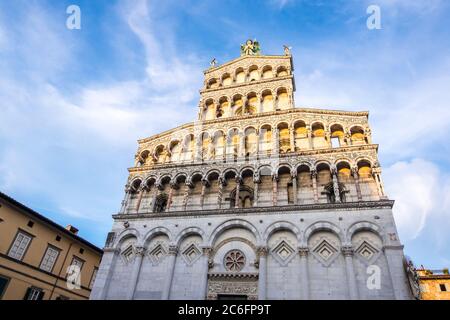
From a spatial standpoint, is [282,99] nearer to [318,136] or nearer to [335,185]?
[318,136]

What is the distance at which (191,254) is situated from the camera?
794 inches

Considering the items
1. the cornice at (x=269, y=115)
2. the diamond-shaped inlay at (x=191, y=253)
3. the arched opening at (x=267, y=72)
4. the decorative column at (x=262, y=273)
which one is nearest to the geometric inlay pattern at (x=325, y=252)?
the decorative column at (x=262, y=273)

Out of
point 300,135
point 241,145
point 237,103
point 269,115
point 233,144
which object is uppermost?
point 237,103

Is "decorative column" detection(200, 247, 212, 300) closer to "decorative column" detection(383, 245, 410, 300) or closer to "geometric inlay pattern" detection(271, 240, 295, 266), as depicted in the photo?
"geometric inlay pattern" detection(271, 240, 295, 266)

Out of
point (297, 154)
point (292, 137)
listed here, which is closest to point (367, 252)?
point (297, 154)

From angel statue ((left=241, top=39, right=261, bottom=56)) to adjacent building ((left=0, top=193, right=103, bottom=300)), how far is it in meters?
26.0

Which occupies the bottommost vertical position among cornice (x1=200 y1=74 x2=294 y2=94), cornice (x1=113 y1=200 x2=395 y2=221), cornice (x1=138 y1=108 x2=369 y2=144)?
cornice (x1=113 y1=200 x2=395 y2=221)

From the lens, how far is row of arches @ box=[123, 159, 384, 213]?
19.9 meters

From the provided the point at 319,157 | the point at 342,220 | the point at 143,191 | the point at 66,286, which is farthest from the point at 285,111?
the point at 66,286

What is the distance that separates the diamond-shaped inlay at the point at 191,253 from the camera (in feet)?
65.2

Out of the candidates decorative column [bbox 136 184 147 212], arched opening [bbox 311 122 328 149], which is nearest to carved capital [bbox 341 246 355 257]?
arched opening [bbox 311 122 328 149]

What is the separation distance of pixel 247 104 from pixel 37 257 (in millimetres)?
21899
